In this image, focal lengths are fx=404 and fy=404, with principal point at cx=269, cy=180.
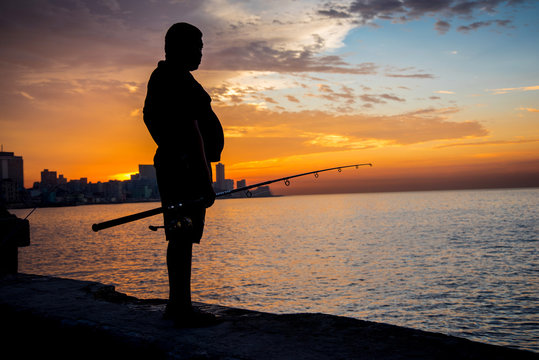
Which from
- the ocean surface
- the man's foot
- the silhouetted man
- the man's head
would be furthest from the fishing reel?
the ocean surface

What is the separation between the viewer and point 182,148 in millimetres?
3010

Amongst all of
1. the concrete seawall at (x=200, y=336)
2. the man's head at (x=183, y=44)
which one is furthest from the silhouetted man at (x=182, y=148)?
the concrete seawall at (x=200, y=336)

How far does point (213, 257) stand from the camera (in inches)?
970

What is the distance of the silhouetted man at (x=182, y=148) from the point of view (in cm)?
297

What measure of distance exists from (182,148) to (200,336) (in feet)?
4.38

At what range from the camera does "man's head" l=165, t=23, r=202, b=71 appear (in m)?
3.05

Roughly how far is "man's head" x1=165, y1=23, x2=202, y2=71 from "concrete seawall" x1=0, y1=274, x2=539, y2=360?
2.01 m

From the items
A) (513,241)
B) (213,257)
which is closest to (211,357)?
(213,257)

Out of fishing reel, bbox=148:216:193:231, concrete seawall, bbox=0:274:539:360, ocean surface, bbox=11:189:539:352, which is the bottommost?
ocean surface, bbox=11:189:539:352

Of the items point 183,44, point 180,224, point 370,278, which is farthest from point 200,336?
point 370,278

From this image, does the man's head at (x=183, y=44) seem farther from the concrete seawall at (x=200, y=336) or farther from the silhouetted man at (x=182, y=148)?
the concrete seawall at (x=200, y=336)

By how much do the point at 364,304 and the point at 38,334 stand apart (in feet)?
34.3

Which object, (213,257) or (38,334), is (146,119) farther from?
(213,257)

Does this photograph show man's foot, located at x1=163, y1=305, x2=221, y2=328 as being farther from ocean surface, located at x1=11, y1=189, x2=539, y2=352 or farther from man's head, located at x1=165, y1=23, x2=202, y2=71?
ocean surface, located at x1=11, y1=189, x2=539, y2=352
